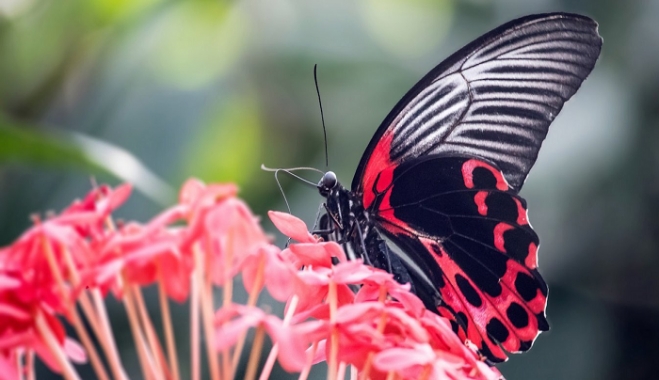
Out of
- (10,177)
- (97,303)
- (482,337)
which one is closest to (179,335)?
(10,177)

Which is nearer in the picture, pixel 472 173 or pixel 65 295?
pixel 65 295

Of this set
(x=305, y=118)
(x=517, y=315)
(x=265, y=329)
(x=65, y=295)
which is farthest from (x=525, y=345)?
(x=305, y=118)

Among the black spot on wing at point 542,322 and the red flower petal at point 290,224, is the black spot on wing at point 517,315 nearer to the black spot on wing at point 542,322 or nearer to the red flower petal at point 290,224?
the black spot on wing at point 542,322

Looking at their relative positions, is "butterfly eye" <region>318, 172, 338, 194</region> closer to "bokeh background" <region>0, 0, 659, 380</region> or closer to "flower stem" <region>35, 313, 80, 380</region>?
"flower stem" <region>35, 313, 80, 380</region>

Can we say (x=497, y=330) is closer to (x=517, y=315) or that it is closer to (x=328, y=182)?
(x=517, y=315)

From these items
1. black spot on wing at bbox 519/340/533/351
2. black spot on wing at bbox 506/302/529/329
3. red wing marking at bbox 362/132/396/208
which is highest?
red wing marking at bbox 362/132/396/208

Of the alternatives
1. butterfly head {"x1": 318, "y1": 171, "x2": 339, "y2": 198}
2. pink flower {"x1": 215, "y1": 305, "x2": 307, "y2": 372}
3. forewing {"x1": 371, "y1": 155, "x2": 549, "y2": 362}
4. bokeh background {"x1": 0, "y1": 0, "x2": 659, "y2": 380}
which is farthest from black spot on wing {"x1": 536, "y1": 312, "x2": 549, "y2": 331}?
bokeh background {"x1": 0, "y1": 0, "x2": 659, "y2": 380}

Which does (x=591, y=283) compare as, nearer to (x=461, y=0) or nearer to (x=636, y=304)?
(x=636, y=304)
